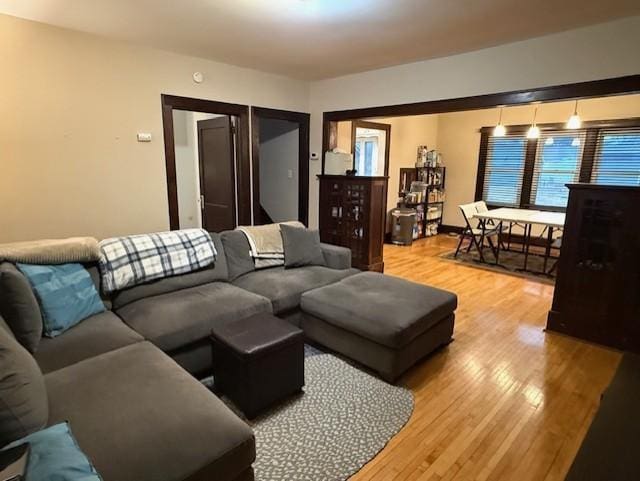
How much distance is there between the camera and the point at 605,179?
18.6 feet

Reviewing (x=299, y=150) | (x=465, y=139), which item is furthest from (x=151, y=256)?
(x=465, y=139)

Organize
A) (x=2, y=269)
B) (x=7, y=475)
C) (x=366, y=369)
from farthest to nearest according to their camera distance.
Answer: (x=366, y=369), (x=2, y=269), (x=7, y=475)

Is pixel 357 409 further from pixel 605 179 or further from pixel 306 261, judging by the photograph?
pixel 605 179

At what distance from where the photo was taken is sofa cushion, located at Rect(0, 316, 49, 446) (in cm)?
109

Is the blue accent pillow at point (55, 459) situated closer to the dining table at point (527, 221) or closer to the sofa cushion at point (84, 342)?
the sofa cushion at point (84, 342)

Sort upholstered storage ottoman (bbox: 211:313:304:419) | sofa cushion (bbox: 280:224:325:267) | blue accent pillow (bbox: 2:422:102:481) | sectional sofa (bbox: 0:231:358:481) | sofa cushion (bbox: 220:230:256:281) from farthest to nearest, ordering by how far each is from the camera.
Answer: sofa cushion (bbox: 280:224:325:267), sofa cushion (bbox: 220:230:256:281), upholstered storage ottoman (bbox: 211:313:304:419), sectional sofa (bbox: 0:231:358:481), blue accent pillow (bbox: 2:422:102:481)

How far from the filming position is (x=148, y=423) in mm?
1311

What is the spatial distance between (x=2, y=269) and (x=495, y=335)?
11.5 feet

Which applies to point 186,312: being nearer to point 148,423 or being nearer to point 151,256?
point 151,256

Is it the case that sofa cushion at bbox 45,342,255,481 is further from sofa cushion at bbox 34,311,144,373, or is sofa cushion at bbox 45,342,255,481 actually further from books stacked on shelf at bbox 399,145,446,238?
books stacked on shelf at bbox 399,145,446,238

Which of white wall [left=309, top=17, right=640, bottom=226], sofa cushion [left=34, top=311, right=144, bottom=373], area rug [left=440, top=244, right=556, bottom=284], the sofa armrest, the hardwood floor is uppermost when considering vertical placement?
white wall [left=309, top=17, right=640, bottom=226]

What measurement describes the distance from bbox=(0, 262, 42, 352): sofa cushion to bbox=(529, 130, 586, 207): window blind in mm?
6879

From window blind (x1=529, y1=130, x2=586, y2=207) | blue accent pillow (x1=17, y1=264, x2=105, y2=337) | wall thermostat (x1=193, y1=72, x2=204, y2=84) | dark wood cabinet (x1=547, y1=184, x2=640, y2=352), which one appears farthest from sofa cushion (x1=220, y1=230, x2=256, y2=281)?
window blind (x1=529, y1=130, x2=586, y2=207)

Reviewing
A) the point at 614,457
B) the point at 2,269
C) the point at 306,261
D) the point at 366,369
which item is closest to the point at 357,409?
the point at 366,369
